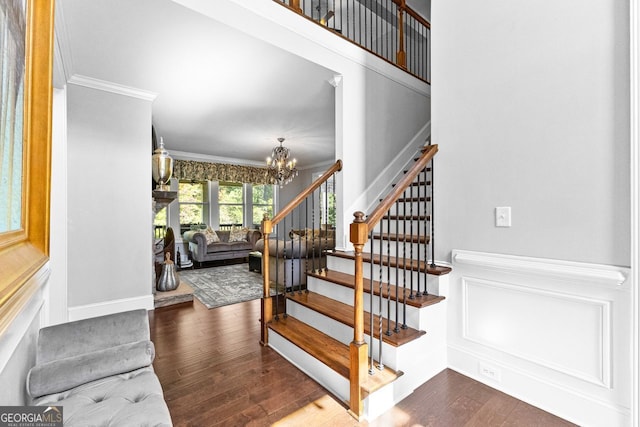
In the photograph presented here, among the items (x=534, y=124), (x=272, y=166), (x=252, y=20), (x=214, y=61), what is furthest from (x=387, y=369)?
(x=272, y=166)

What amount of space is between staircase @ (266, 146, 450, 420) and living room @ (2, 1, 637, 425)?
0.25 metres

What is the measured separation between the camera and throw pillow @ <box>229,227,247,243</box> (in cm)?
731

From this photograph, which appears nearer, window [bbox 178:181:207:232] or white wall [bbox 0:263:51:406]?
white wall [bbox 0:263:51:406]

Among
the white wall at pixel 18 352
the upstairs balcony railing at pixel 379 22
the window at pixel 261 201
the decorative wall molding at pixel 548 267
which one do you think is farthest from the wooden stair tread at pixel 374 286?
the window at pixel 261 201

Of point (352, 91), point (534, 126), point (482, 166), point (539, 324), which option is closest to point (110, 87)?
point (352, 91)

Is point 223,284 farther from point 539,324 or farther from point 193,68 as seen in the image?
point 539,324

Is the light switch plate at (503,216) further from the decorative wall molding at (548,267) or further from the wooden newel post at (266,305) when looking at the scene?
the wooden newel post at (266,305)

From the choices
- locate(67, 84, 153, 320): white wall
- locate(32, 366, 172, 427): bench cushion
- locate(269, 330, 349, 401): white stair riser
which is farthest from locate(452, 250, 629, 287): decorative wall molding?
locate(67, 84, 153, 320): white wall

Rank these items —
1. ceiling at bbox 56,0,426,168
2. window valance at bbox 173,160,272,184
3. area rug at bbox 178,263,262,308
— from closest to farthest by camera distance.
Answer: ceiling at bbox 56,0,426,168, area rug at bbox 178,263,262,308, window valance at bbox 173,160,272,184

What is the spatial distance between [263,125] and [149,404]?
445cm

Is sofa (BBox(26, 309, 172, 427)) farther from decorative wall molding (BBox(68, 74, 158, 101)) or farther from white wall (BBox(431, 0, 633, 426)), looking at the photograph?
decorative wall molding (BBox(68, 74, 158, 101))

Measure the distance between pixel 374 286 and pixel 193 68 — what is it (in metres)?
2.77

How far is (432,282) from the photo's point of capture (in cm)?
218

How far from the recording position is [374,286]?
2.35 meters
